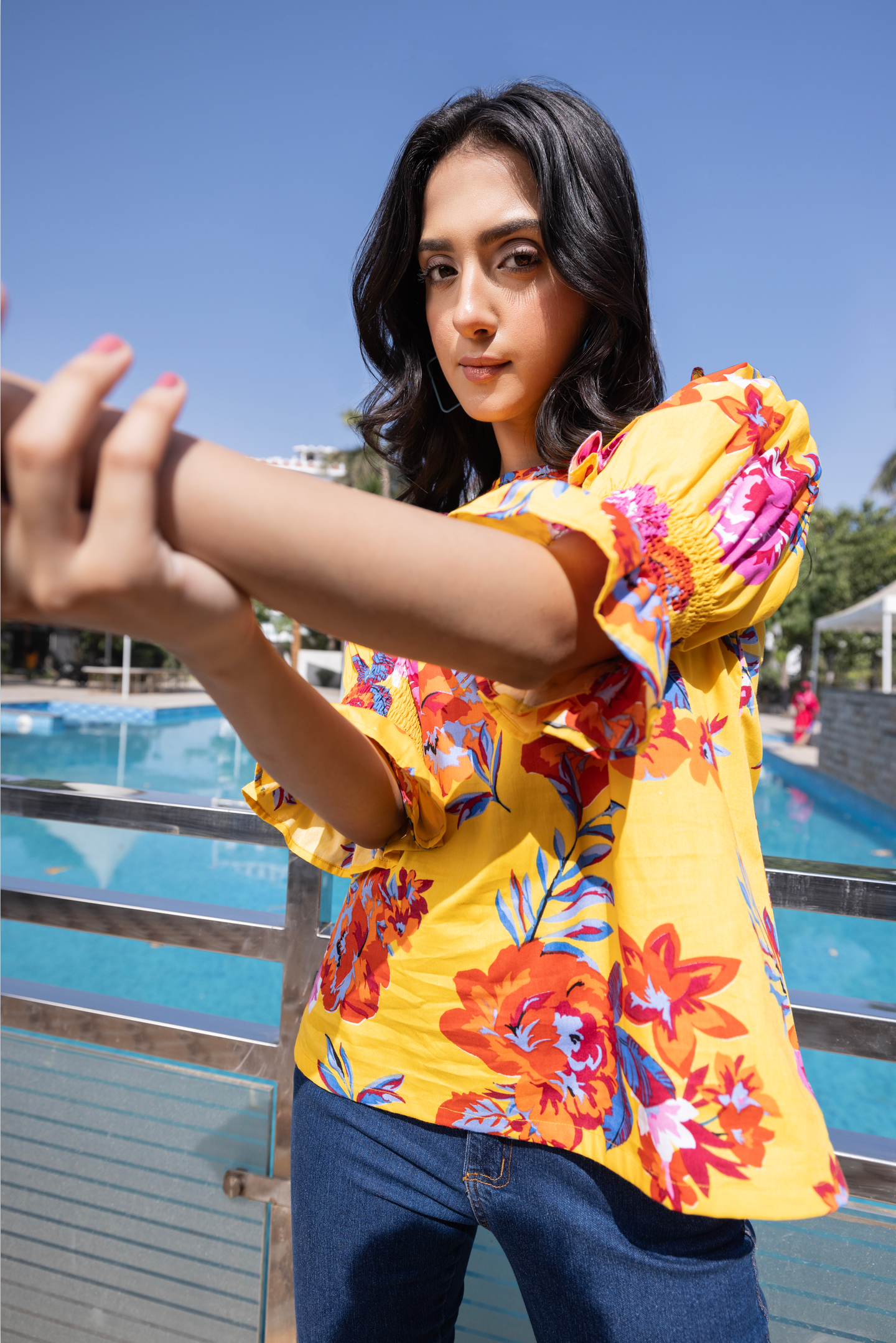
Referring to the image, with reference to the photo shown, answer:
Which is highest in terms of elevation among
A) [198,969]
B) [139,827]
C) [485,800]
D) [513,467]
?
[513,467]

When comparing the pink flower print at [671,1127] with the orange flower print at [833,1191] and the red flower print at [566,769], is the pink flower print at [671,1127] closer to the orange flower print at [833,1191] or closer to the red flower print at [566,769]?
the orange flower print at [833,1191]

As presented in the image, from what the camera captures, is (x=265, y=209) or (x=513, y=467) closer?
(x=513, y=467)

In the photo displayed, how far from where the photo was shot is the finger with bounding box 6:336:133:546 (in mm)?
326

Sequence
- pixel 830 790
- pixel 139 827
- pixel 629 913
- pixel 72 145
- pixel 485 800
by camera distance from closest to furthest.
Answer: pixel 629 913 < pixel 485 800 < pixel 139 827 < pixel 830 790 < pixel 72 145

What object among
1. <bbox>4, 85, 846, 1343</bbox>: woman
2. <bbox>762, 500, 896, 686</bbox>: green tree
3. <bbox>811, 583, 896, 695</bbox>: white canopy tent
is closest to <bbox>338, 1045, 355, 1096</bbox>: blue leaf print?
<bbox>4, 85, 846, 1343</bbox>: woman

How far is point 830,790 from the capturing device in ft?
37.1

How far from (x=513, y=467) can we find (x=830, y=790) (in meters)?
11.7

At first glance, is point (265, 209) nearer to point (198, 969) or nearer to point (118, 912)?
point (198, 969)

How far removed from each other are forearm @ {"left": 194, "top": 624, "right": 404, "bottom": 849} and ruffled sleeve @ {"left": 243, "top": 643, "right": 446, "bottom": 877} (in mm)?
18

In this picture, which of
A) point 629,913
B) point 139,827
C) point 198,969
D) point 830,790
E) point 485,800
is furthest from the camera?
point 830,790

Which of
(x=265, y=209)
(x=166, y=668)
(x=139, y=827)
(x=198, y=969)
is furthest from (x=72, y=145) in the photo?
(x=139, y=827)

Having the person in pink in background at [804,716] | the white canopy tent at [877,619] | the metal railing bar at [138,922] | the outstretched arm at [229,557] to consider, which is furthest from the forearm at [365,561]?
the person in pink in background at [804,716]

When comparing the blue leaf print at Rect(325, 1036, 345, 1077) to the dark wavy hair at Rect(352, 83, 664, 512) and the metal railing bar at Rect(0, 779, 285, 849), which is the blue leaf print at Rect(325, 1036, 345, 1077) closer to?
the metal railing bar at Rect(0, 779, 285, 849)

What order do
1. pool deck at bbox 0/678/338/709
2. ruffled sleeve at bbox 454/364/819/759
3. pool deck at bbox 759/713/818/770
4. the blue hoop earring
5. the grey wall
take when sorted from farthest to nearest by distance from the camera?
1. pool deck at bbox 0/678/338/709
2. pool deck at bbox 759/713/818/770
3. the grey wall
4. the blue hoop earring
5. ruffled sleeve at bbox 454/364/819/759
